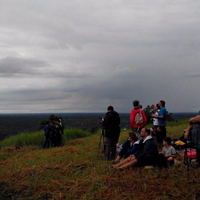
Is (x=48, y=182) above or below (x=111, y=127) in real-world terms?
below

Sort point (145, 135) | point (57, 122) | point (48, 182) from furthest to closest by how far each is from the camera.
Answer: point (57, 122), point (145, 135), point (48, 182)

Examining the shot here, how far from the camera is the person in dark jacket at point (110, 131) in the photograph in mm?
9836

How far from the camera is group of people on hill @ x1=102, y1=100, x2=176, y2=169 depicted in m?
8.07

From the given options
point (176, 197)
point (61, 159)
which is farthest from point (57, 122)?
point (176, 197)

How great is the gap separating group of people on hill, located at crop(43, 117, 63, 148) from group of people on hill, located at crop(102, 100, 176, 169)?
15.1 ft

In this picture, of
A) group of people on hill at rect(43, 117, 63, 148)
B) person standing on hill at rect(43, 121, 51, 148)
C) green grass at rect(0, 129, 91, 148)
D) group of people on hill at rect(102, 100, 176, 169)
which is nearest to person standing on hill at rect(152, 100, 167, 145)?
group of people on hill at rect(102, 100, 176, 169)

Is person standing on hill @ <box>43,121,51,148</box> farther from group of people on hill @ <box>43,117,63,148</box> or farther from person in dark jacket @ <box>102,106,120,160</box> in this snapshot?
person in dark jacket @ <box>102,106,120,160</box>

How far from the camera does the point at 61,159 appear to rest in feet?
33.3

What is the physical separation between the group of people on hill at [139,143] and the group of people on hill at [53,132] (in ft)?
15.1

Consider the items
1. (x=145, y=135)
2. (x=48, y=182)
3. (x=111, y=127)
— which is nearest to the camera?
(x=48, y=182)

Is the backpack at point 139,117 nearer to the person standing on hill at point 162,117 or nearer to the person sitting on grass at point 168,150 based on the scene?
the person standing on hill at point 162,117

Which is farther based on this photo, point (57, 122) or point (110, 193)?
point (57, 122)

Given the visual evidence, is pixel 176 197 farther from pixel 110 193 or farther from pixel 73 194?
pixel 73 194

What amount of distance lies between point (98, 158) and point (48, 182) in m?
3.12
